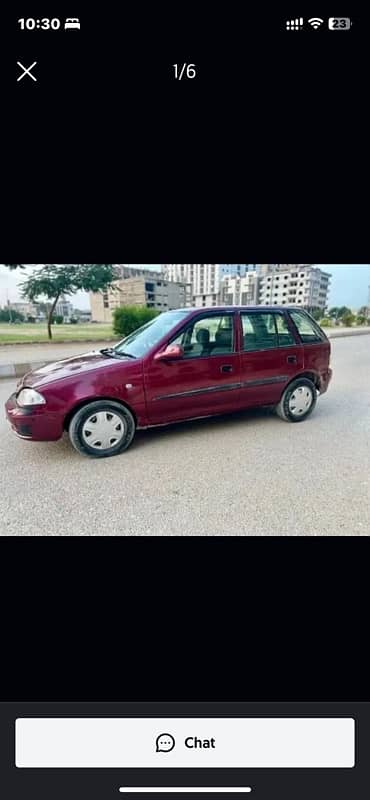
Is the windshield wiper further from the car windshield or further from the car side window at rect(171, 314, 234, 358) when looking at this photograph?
the car side window at rect(171, 314, 234, 358)

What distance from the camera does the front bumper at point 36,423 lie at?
9.55 ft

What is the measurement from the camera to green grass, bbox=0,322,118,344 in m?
11.2

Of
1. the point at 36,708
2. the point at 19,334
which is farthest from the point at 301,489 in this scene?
the point at 19,334

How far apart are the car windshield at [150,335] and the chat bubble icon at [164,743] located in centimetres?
272

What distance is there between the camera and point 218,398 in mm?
3590

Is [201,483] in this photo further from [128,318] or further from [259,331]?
[128,318]

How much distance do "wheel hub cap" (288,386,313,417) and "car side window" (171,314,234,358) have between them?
44.9 inches

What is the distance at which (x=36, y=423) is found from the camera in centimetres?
294

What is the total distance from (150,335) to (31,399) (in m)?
1.38
